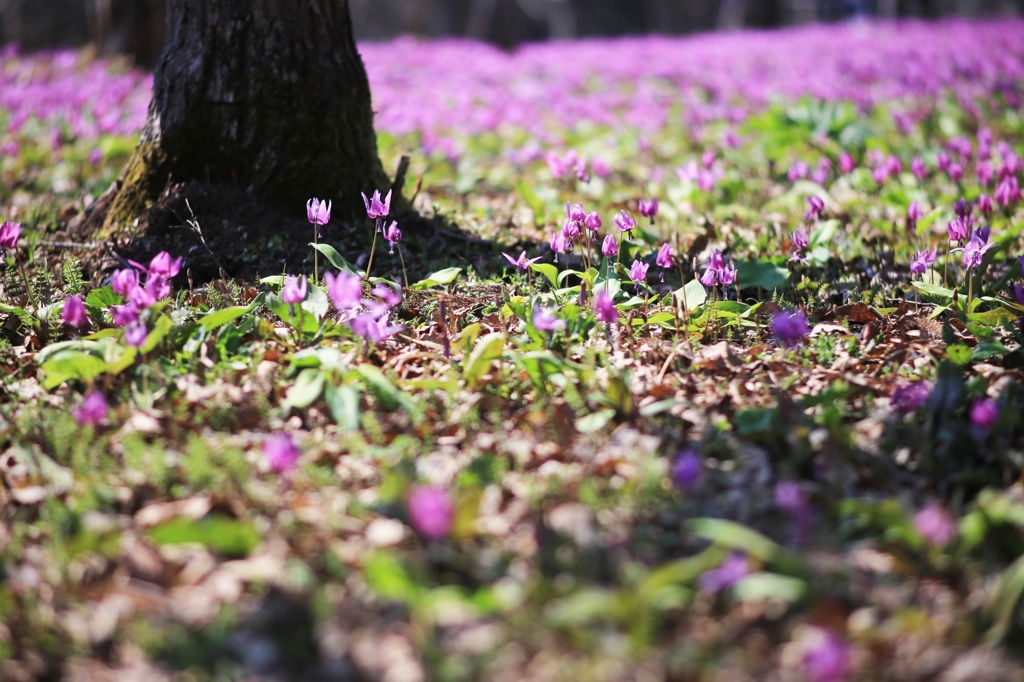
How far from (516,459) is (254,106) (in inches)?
94.2

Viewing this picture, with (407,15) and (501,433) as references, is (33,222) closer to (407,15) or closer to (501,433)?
(501,433)

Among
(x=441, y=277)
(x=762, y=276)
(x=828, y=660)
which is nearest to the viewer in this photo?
(x=828, y=660)

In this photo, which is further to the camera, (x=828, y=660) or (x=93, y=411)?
(x=93, y=411)

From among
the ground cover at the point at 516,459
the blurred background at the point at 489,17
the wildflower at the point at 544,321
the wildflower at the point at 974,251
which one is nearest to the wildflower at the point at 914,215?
the ground cover at the point at 516,459

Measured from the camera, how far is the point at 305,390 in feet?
7.96

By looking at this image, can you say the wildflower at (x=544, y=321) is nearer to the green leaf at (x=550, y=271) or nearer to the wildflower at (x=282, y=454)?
the green leaf at (x=550, y=271)

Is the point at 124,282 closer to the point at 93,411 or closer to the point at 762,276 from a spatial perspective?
the point at 93,411

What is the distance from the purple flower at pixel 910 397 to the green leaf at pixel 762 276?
40.9 inches

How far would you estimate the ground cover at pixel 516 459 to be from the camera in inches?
64.2

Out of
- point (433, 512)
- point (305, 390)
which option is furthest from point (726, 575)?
point (305, 390)

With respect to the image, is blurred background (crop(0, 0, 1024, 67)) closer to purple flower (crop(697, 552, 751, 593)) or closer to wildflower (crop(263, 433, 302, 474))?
wildflower (crop(263, 433, 302, 474))

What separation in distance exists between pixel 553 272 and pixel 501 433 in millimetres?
1038

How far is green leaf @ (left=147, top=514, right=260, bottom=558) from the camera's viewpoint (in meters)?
1.73

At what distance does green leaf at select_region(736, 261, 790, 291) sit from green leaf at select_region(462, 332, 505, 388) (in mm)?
1359
